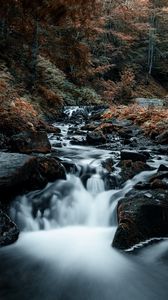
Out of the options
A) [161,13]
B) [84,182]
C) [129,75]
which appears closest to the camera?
[84,182]

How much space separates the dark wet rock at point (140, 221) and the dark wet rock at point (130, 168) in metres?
1.53

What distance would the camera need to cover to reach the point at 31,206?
551cm

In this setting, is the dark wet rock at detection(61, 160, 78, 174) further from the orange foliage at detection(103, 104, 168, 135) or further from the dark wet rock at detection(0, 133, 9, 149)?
the orange foliage at detection(103, 104, 168, 135)

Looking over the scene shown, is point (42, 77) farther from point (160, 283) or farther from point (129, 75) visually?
point (160, 283)

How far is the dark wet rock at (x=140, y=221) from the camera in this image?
14.6 feet

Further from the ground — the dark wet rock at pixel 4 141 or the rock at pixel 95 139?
the dark wet rock at pixel 4 141

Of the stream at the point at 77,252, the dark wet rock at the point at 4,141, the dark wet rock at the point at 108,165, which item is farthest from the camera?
the dark wet rock at the point at 4,141

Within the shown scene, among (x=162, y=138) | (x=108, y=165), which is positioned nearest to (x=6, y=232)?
(x=108, y=165)

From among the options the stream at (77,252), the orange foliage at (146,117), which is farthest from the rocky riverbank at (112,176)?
the orange foliage at (146,117)

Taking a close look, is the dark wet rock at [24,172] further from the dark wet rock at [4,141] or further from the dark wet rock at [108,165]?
the dark wet rock at [4,141]

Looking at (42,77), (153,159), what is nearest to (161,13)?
(42,77)

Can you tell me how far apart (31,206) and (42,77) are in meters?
12.6

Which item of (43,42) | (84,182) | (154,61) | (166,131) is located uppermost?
(43,42)

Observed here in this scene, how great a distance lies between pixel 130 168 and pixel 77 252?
2.70 metres
